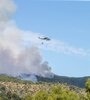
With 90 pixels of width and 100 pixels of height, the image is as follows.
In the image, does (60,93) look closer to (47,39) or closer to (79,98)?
(79,98)

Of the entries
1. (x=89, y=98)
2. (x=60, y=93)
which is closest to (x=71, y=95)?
(x=60, y=93)

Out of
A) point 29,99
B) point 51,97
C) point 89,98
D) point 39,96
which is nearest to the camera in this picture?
point 89,98

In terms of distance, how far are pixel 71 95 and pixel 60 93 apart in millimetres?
3424

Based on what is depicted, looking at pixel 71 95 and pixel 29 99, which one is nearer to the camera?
pixel 71 95

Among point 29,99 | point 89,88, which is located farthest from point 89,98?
point 29,99

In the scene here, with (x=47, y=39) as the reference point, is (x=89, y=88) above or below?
below

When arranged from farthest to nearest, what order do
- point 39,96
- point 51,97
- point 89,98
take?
point 39,96 < point 51,97 < point 89,98

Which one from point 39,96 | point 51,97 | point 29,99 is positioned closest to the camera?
point 51,97

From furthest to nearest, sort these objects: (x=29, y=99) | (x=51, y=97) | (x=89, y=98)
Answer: (x=29, y=99)
(x=51, y=97)
(x=89, y=98)

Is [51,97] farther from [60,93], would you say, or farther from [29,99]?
[29,99]

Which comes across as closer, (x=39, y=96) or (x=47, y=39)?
(x=47, y=39)

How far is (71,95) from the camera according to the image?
11025 centimetres

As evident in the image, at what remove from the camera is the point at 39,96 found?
11306cm

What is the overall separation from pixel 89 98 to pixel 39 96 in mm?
20237
